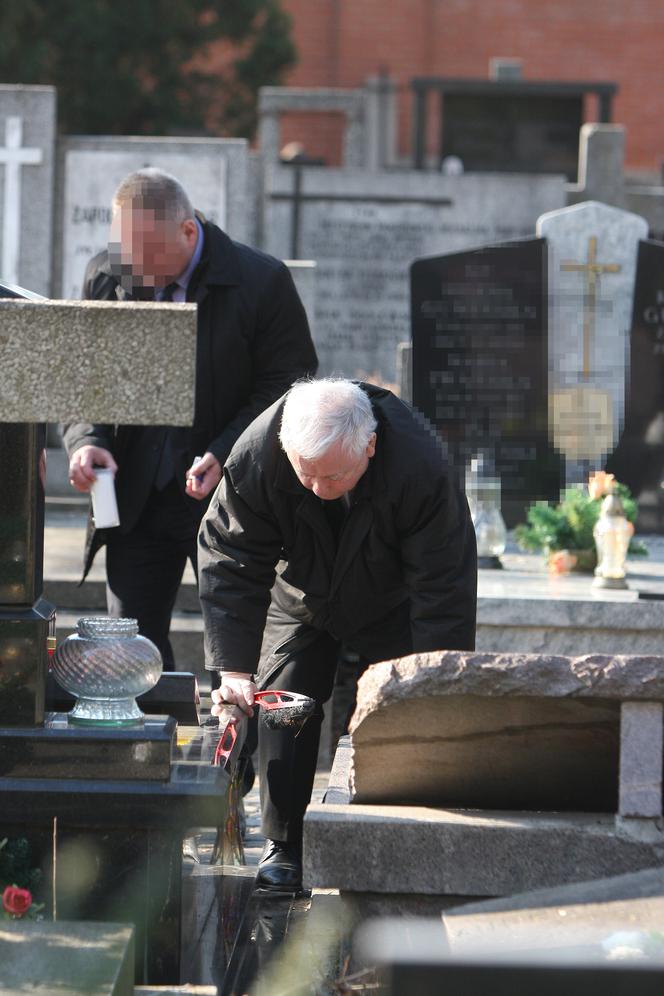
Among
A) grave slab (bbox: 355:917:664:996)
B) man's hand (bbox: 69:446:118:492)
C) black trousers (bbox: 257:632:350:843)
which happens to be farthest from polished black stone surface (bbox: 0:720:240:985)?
man's hand (bbox: 69:446:118:492)

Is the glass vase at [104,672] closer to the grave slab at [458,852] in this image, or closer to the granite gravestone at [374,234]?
the grave slab at [458,852]

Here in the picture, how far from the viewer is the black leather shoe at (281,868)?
3.46 metres

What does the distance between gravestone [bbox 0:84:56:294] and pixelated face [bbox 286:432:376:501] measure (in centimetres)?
767

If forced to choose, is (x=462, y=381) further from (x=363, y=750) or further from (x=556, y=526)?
(x=363, y=750)

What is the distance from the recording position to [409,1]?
23453mm

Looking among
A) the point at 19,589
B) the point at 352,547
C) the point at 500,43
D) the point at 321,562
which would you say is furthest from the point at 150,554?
the point at 500,43

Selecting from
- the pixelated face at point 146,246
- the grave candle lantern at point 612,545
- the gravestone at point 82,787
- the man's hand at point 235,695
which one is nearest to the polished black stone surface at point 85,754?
the gravestone at point 82,787

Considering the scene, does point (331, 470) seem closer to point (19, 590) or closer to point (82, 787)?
point (19, 590)

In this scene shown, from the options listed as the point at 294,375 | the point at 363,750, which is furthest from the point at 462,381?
the point at 363,750

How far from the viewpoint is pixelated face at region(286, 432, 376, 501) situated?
3.30m

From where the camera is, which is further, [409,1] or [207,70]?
[409,1]

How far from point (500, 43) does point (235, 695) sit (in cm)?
2166

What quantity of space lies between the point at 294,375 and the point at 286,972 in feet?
6.65

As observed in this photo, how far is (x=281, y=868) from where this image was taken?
349 centimetres
